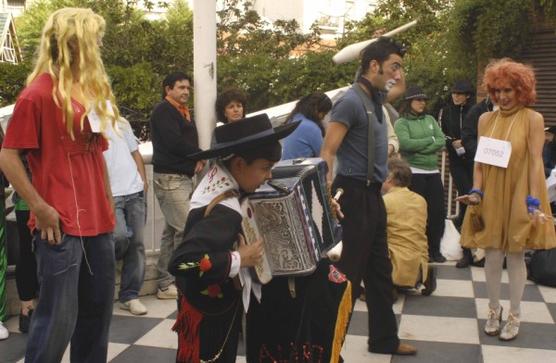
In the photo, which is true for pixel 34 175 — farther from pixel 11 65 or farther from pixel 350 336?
pixel 11 65

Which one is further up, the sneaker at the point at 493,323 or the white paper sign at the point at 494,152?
the white paper sign at the point at 494,152

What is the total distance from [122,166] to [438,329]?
2.20m

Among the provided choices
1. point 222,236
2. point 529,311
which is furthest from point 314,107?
point 222,236

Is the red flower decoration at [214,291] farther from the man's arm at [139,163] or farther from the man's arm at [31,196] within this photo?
the man's arm at [139,163]

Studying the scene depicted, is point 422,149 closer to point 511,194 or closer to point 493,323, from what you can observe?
point 511,194

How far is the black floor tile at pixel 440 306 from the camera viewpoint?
4.91 m

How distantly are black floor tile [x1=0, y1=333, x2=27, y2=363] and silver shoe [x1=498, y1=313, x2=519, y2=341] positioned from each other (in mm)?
2708

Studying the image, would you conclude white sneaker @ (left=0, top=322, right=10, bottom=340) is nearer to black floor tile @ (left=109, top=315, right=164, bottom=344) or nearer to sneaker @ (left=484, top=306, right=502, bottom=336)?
black floor tile @ (left=109, top=315, right=164, bottom=344)

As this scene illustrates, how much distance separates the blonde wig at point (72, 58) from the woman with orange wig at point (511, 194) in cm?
228

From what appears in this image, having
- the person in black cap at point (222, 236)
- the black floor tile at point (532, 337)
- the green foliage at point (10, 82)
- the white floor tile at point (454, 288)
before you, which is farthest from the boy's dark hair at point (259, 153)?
the green foliage at point (10, 82)

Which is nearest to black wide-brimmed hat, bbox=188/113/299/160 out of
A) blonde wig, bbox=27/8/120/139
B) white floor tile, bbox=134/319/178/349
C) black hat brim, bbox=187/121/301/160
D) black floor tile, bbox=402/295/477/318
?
black hat brim, bbox=187/121/301/160

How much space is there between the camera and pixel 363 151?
3.77m

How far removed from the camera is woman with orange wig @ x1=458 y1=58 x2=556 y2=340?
420 centimetres

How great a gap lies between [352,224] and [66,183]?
5.00 ft
